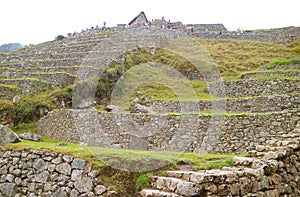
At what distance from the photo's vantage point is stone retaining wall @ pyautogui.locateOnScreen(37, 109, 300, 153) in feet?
34.1

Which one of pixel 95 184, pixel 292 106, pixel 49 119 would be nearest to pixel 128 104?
pixel 49 119

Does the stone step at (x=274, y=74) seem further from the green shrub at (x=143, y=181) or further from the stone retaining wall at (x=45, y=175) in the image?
the stone retaining wall at (x=45, y=175)

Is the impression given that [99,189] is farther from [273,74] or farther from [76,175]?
[273,74]

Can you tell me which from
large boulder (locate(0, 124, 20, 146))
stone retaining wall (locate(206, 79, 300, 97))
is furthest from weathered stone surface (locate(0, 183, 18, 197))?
stone retaining wall (locate(206, 79, 300, 97))

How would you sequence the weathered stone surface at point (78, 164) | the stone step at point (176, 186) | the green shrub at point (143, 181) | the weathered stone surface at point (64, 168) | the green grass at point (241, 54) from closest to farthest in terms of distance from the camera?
1. the stone step at point (176, 186)
2. the green shrub at point (143, 181)
3. the weathered stone surface at point (78, 164)
4. the weathered stone surface at point (64, 168)
5. the green grass at point (241, 54)

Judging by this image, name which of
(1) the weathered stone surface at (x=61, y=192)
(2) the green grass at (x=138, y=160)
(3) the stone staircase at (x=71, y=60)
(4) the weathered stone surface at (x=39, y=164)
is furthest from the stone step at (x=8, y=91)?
(1) the weathered stone surface at (x=61, y=192)

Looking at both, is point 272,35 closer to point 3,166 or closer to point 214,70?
point 214,70

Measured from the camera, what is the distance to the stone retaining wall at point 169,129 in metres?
10.4

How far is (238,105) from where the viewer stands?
46.6ft

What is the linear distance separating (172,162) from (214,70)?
17.2 m

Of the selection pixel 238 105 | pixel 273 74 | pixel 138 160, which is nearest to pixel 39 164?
pixel 138 160

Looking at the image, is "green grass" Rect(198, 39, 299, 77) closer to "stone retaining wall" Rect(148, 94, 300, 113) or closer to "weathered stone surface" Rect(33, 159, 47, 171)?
"stone retaining wall" Rect(148, 94, 300, 113)

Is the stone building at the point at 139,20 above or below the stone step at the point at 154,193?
above

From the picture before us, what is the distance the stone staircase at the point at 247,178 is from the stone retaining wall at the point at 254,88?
363 inches
